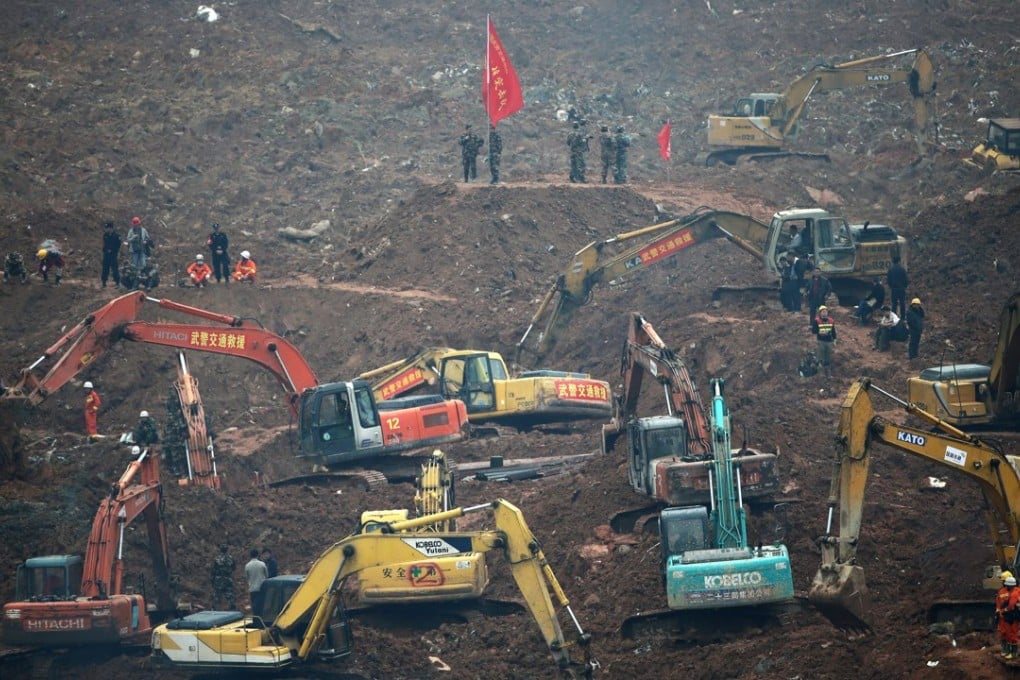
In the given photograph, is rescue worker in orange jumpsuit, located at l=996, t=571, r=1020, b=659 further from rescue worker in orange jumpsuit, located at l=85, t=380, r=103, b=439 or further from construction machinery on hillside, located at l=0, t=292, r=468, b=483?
rescue worker in orange jumpsuit, located at l=85, t=380, r=103, b=439

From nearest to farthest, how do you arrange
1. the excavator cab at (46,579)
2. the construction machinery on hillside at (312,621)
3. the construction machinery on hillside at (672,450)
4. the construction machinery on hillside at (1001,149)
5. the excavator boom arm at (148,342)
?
1. the construction machinery on hillside at (312,621)
2. the construction machinery on hillside at (672,450)
3. the excavator cab at (46,579)
4. the excavator boom arm at (148,342)
5. the construction machinery on hillside at (1001,149)

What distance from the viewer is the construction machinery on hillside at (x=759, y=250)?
37.1m

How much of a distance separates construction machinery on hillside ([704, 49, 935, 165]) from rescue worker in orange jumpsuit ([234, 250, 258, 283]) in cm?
1614

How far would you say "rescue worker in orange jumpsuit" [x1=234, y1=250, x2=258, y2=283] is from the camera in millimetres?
42906

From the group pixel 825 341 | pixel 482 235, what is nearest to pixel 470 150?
pixel 482 235

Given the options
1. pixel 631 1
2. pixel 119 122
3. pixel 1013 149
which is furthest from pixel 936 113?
pixel 119 122

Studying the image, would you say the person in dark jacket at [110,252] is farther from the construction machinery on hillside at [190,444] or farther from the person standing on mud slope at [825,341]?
the person standing on mud slope at [825,341]

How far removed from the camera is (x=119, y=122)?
5325cm

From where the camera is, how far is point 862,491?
839 inches

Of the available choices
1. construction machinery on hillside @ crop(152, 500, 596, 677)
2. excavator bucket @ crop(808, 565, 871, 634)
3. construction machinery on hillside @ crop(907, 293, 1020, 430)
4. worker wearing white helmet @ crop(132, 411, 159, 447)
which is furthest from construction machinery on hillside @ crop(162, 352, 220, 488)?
excavator bucket @ crop(808, 565, 871, 634)

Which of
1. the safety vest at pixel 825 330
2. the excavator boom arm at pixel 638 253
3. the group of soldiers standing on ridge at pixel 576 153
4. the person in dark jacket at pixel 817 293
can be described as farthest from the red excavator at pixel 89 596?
the group of soldiers standing on ridge at pixel 576 153

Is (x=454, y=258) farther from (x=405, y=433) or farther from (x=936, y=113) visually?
(x=936, y=113)

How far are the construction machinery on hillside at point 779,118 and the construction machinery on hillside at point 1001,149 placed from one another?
2759mm

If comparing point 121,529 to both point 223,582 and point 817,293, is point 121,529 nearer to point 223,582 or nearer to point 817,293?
point 223,582
